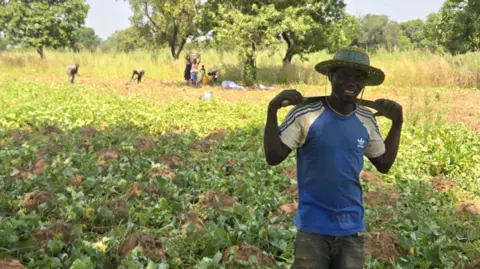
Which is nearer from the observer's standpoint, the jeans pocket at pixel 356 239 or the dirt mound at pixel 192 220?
the jeans pocket at pixel 356 239

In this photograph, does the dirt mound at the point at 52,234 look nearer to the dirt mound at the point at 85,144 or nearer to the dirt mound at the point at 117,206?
the dirt mound at the point at 117,206

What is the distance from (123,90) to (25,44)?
1327 cm

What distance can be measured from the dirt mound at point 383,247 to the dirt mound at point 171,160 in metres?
2.67

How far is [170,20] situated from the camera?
81.4 ft

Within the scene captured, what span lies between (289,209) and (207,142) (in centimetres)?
309

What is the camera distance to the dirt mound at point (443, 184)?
17.0 feet

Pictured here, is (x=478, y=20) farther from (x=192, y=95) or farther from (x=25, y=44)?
(x=25, y=44)

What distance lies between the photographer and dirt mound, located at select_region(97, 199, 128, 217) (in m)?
3.79

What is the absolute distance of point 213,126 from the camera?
856 cm

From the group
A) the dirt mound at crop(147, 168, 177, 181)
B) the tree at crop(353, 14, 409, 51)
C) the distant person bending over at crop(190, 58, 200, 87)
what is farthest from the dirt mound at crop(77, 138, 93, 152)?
the tree at crop(353, 14, 409, 51)

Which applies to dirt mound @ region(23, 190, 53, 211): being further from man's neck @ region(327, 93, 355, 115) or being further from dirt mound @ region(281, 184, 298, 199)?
man's neck @ region(327, 93, 355, 115)

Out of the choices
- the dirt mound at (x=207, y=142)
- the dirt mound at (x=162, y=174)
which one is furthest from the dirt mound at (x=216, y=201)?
the dirt mound at (x=207, y=142)

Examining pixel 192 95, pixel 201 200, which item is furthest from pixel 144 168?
pixel 192 95

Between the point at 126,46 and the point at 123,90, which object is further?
the point at 126,46
